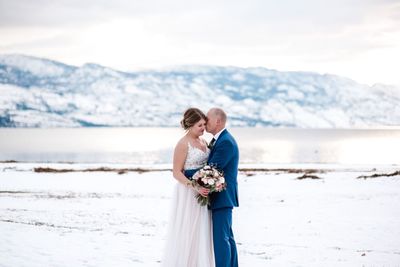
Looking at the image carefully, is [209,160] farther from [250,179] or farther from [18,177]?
[18,177]

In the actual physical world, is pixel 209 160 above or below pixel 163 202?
above

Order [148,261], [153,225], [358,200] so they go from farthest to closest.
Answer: [358,200], [153,225], [148,261]

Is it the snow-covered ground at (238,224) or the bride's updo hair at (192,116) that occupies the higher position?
the bride's updo hair at (192,116)

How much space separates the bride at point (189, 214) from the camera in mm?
7441

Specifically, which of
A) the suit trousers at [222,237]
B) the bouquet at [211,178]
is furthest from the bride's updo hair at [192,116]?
the suit trousers at [222,237]

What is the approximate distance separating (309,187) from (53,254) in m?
18.2

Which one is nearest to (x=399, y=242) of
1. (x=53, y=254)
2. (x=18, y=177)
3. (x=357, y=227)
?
(x=357, y=227)

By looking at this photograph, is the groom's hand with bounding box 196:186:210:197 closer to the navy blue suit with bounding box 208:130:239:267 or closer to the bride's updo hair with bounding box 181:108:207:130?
the navy blue suit with bounding box 208:130:239:267

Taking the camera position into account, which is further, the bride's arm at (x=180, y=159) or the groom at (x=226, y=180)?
the bride's arm at (x=180, y=159)

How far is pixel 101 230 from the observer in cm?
1348

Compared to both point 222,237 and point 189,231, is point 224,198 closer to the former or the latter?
point 222,237

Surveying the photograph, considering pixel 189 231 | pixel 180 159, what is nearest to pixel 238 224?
pixel 189 231

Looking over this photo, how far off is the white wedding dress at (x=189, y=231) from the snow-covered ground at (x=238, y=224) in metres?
2.17

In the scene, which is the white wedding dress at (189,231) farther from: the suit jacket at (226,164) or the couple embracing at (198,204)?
the suit jacket at (226,164)
